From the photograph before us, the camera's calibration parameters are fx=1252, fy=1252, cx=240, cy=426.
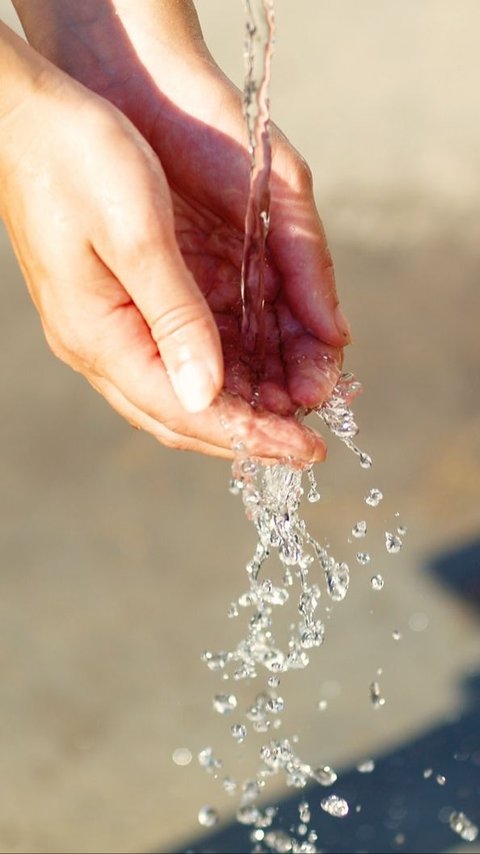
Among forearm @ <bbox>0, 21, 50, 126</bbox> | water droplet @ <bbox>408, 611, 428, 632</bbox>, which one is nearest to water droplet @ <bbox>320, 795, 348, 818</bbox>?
water droplet @ <bbox>408, 611, 428, 632</bbox>

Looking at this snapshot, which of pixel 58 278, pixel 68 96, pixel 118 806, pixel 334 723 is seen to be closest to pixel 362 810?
pixel 334 723

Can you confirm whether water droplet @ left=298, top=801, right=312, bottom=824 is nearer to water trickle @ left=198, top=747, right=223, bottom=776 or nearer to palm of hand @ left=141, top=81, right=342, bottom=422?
water trickle @ left=198, top=747, right=223, bottom=776

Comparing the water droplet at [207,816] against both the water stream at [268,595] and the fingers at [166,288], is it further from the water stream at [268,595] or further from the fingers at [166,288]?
the fingers at [166,288]

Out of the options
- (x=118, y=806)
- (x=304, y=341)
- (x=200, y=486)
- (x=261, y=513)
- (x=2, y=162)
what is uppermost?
(x=2, y=162)

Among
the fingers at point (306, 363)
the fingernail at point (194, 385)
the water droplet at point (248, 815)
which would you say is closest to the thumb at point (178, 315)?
the fingernail at point (194, 385)

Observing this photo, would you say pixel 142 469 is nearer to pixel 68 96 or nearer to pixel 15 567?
pixel 15 567

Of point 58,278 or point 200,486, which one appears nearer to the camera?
point 58,278

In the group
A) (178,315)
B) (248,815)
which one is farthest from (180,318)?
(248,815)
